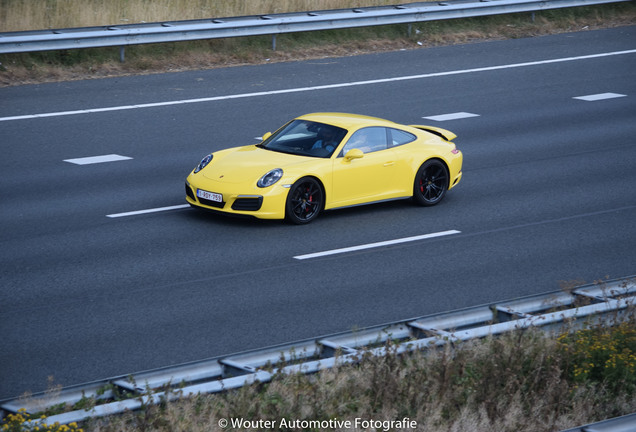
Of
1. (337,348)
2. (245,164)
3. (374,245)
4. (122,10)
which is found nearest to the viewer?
(337,348)

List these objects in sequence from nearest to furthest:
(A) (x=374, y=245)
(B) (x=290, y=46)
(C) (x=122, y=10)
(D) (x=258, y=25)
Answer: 1. (A) (x=374, y=245)
2. (D) (x=258, y=25)
3. (B) (x=290, y=46)
4. (C) (x=122, y=10)

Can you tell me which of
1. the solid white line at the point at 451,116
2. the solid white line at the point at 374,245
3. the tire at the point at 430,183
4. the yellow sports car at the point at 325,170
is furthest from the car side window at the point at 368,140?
the solid white line at the point at 451,116

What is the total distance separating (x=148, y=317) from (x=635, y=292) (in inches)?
185

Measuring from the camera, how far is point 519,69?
23.2 m

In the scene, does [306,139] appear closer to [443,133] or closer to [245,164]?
[245,164]

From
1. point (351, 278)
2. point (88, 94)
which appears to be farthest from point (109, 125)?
point (351, 278)

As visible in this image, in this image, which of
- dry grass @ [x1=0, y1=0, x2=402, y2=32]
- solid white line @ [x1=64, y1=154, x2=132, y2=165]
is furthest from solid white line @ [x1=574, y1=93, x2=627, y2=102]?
solid white line @ [x1=64, y1=154, x2=132, y2=165]

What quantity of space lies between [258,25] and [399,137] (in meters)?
10.0

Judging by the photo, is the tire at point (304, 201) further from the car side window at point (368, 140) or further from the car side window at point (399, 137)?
the car side window at point (399, 137)

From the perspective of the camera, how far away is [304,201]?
503 inches

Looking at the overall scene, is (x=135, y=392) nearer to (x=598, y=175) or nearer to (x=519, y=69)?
(x=598, y=175)

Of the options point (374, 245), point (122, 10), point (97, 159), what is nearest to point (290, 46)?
point (122, 10)

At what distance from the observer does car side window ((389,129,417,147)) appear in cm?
1378

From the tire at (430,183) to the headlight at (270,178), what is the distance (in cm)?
225
